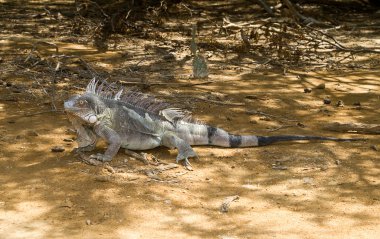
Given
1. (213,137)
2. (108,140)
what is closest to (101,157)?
(108,140)

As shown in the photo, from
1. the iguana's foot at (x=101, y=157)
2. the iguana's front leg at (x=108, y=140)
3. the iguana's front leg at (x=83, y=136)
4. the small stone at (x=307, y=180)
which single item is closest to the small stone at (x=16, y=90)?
the iguana's front leg at (x=83, y=136)

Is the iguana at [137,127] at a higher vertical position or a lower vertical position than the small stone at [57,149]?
higher

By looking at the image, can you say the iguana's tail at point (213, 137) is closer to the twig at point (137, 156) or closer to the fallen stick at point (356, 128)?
the twig at point (137, 156)

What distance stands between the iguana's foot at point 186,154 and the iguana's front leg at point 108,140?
1.82 feet

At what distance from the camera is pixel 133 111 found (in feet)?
22.1

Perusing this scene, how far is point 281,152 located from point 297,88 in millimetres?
2534

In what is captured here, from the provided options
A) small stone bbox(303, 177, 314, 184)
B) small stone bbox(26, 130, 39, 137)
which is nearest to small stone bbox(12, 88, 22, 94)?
small stone bbox(26, 130, 39, 137)

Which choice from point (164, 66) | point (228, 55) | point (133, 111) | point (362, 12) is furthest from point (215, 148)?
point (362, 12)

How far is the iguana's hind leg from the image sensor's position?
6.49 metres

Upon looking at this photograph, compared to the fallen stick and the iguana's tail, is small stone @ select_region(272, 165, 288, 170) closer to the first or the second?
the iguana's tail

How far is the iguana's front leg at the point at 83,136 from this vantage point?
652 cm

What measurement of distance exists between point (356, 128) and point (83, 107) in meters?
2.86

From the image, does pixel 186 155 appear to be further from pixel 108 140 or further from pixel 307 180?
pixel 307 180

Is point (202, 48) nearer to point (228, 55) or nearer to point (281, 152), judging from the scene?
point (228, 55)
